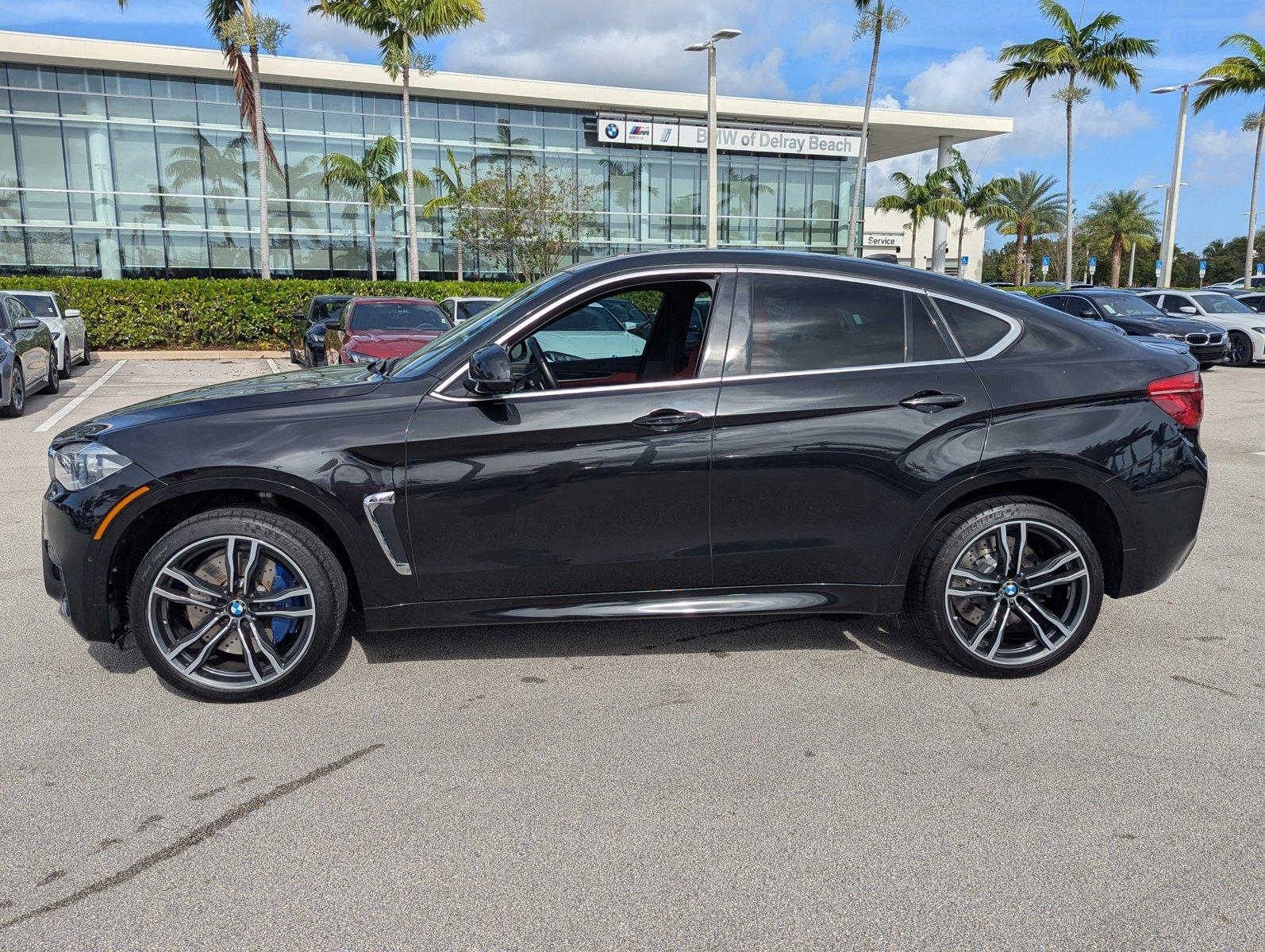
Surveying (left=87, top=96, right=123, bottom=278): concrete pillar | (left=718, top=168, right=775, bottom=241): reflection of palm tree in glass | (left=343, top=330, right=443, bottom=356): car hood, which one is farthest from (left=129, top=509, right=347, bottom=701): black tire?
(left=718, top=168, right=775, bottom=241): reflection of palm tree in glass

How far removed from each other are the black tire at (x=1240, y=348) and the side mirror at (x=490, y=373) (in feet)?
67.8

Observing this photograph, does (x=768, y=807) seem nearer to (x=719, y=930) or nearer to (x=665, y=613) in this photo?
(x=719, y=930)

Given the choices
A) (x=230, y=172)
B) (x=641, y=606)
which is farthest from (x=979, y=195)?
(x=641, y=606)

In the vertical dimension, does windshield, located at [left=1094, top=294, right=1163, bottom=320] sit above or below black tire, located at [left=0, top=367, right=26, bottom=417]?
above

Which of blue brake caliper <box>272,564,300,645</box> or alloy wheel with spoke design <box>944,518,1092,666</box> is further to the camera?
alloy wheel with spoke design <box>944,518,1092,666</box>

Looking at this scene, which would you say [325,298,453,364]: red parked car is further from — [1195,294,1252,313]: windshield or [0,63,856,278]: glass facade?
[0,63,856,278]: glass facade

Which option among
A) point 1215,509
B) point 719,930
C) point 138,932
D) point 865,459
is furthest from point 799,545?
point 1215,509

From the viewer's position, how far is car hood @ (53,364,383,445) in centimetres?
379

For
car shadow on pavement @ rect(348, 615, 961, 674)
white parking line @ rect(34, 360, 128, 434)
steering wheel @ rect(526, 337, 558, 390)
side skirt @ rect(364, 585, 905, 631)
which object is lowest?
car shadow on pavement @ rect(348, 615, 961, 674)

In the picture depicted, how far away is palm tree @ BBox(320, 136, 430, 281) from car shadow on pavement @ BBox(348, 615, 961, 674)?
31053 millimetres

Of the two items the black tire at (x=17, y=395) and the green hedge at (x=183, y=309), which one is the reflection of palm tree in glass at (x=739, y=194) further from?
the black tire at (x=17, y=395)

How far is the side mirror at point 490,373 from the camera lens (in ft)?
11.8

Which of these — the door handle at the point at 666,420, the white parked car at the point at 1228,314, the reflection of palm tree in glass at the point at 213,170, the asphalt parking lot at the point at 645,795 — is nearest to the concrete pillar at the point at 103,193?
the reflection of palm tree in glass at the point at 213,170

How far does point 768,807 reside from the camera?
10.1 ft
